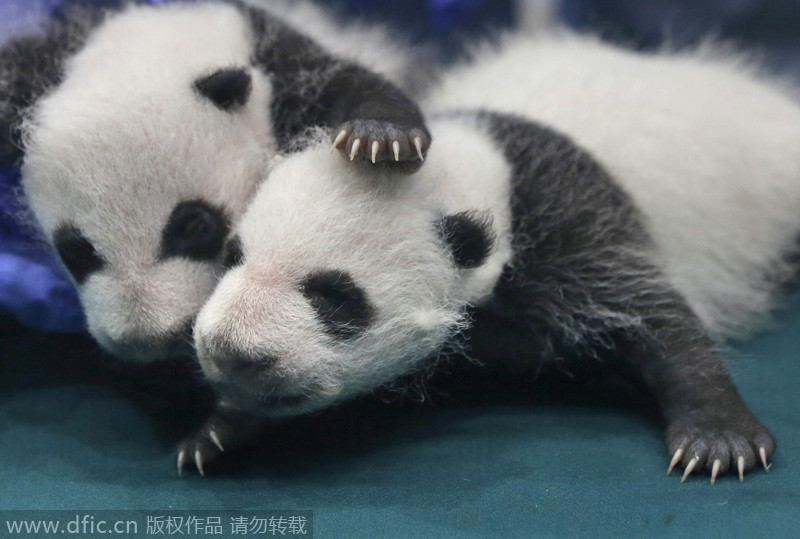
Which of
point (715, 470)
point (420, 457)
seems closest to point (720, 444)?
point (715, 470)

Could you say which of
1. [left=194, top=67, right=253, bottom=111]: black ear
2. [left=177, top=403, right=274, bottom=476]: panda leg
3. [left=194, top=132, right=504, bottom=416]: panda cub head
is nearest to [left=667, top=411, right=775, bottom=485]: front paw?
[left=194, top=132, right=504, bottom=416]: panda cub head

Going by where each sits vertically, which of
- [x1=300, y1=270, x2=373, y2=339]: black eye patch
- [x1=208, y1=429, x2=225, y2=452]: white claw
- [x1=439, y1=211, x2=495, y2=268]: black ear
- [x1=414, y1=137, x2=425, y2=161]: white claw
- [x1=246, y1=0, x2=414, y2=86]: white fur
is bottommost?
[x1=208, y1=429, x2=225, y2=452]: white claw

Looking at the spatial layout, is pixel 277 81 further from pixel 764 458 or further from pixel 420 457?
pixel 764 458

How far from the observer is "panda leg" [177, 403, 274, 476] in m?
2.07

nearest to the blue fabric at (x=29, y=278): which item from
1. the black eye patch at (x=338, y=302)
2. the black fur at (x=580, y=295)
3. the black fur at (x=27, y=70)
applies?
the black fur at (x=27, y=70)

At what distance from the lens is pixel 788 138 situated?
119 inches

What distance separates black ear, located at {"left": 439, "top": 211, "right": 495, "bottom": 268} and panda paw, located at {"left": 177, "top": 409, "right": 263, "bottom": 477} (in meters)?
0.63

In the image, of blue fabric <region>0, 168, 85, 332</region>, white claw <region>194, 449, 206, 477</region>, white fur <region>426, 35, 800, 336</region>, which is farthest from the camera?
white fur <region>426, 35, 800, 336</region>

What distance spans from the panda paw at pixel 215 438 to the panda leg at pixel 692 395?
97cm

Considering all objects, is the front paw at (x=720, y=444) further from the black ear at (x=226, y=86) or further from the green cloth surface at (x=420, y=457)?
the black ear at (x=226, y=86)

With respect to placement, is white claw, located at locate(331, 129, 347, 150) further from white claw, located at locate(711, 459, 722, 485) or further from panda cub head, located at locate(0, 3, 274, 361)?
white claw, located at locate(711, 459, 722, 485)

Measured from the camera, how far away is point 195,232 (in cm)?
212

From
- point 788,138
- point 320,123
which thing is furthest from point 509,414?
point 788,138

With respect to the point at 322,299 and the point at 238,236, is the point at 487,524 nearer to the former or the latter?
the point at 322,299
